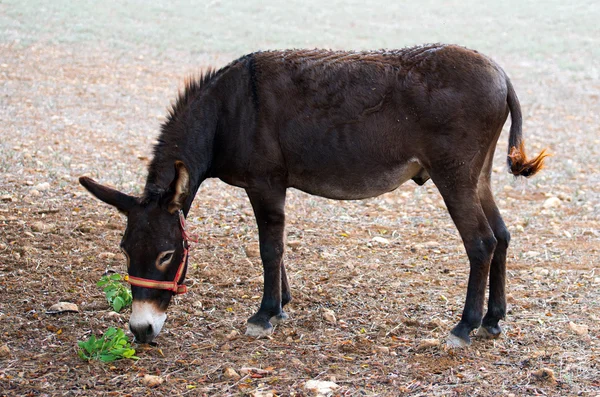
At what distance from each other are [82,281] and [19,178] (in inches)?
112

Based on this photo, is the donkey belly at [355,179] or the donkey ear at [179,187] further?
the donkey belly at [355,179]

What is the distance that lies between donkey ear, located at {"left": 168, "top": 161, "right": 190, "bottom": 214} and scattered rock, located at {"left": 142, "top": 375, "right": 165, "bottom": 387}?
1.03 metres

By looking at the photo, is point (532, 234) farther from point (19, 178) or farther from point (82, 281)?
point (19, 178)

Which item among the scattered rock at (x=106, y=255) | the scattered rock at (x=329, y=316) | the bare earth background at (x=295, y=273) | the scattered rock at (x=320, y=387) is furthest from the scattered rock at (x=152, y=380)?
the scattered rock at (x=106, y=255)

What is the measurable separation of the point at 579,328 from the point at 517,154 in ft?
4.20

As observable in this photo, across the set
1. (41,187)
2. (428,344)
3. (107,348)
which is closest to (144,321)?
(107,348)

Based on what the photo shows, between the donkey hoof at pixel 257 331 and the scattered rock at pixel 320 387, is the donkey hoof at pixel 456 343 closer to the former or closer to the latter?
A: the scattered rock at pixel 320 387

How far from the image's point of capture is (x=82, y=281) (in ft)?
17.5

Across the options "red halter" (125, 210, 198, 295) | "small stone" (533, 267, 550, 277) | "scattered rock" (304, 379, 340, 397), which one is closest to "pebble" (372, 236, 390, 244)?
"small stone" (533, 267, 550, 277)

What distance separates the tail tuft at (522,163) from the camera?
4430mm

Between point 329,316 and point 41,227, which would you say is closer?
point 329,316

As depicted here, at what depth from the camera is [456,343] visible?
4422 mm

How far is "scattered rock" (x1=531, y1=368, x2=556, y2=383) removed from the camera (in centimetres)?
386

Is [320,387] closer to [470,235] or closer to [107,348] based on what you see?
[107,348]
